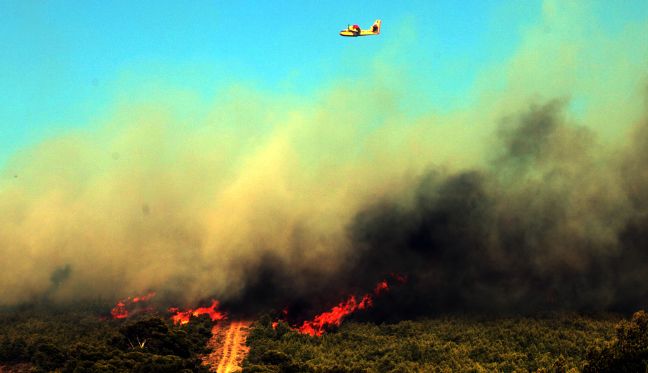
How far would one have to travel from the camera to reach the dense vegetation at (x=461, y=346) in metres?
92.1

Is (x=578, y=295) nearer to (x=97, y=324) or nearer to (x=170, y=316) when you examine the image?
(x=170, y=316)

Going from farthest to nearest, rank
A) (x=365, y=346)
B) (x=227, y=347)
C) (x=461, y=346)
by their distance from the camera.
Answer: (x=227, y=347)
(x=365, y=346)
(x=461, y=346)

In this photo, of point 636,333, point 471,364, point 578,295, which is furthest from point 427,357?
point 578,295

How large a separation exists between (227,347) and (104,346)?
3534 centimetres

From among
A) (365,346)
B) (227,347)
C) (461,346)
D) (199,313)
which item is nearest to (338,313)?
(365,346)

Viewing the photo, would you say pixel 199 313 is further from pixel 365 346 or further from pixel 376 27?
pixel 376 27

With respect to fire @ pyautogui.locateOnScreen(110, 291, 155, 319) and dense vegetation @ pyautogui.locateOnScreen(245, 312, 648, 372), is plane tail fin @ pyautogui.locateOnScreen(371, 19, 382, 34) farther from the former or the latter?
fire @ pyautogui.locateOnScreen(110, 291, 155, 319)

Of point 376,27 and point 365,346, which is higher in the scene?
point 376,27

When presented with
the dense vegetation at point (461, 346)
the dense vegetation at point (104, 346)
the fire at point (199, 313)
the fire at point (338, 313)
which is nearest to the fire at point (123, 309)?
the dense vegetation at point (104, 346)

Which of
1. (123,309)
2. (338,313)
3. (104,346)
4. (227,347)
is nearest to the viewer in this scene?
(104,346)

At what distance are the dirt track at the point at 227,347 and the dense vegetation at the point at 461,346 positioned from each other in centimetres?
389

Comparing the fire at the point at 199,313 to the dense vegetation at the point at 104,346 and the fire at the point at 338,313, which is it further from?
the fire at the point at 338,313

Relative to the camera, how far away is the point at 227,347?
141875 millimetres

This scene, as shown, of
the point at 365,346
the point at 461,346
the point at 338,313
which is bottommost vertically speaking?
the point at 461,346
